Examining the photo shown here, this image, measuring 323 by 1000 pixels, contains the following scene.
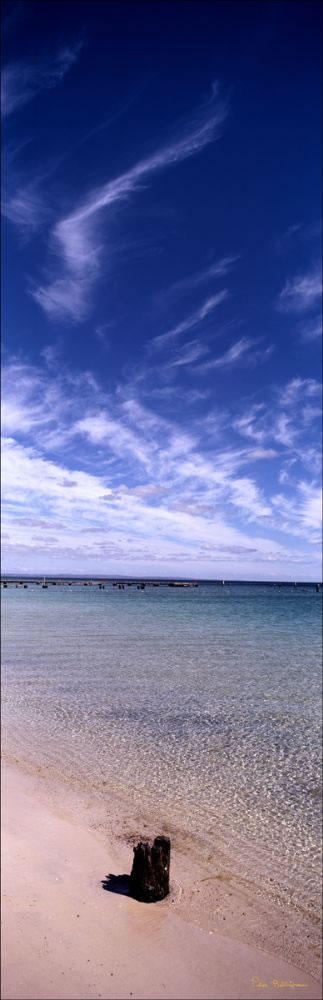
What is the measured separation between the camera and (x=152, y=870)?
22.5 feet

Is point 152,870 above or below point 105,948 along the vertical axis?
above

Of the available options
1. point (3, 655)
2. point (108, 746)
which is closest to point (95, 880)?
point (108, 746)

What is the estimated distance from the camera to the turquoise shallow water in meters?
9.05

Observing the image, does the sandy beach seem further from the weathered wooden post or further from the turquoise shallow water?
the turquoise shallow water

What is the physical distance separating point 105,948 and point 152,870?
1023 mm

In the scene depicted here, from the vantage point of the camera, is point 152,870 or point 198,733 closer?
point 152,870

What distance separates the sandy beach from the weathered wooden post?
0.15 m

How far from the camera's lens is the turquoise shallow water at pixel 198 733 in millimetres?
9055

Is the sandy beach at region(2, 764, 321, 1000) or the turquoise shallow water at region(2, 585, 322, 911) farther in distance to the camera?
the turquoise shallow water at region(2, 585, 322, 911)
